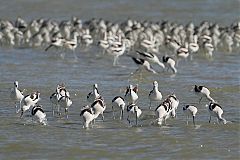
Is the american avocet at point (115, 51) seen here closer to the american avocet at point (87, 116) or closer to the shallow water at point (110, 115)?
the shallow water at point (110, 115)

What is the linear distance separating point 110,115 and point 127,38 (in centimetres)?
1215

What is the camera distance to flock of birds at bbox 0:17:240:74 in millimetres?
23891

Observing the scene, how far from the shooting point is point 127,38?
26.5 m

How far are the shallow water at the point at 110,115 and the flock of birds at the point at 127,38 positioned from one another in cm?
43

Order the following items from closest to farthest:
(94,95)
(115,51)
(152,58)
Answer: (94,95) → (152,58) → (115,51)

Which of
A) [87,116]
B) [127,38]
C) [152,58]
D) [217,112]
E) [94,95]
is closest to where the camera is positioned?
[87,116]

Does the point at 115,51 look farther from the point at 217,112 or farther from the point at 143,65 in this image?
the point at 217,112

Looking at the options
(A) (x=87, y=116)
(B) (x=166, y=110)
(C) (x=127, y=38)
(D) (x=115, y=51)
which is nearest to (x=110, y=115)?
(B) (x=166, y=110)

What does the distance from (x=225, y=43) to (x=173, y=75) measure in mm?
7011

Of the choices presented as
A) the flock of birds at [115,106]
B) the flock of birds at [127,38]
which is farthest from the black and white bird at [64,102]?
the flock of birds at [127,38]

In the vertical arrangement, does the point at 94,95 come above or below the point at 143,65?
below

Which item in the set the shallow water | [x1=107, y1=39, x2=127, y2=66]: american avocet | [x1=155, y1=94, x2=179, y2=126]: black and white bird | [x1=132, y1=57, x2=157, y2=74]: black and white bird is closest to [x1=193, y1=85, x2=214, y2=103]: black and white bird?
the shallow water

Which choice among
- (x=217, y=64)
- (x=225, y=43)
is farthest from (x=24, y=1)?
(x=217, y=64)

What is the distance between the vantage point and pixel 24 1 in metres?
39.5
